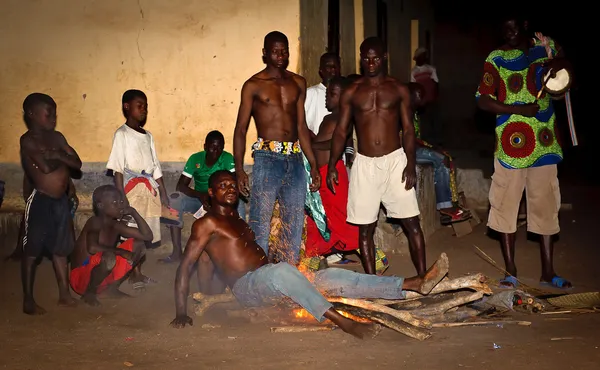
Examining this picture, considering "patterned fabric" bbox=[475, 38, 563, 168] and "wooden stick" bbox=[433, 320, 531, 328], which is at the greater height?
"patterned fabric" bbox=[475, 38, 563, 168]

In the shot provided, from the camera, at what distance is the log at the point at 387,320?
5.00 m

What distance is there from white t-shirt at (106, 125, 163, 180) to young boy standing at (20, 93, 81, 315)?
0.64m

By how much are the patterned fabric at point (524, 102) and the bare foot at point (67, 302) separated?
369 centimetres

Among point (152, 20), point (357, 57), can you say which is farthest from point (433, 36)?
point (152, 20)

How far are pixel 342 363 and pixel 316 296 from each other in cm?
62

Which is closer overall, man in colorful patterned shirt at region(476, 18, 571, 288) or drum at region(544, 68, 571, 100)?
drum at region(544, 68, 571, 100)

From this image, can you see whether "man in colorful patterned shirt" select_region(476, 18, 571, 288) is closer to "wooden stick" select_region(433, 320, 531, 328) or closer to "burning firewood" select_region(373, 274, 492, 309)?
"wooden stick" select_region(433, 320, 531, 328)

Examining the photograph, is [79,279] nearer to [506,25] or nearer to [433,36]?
[506,25]

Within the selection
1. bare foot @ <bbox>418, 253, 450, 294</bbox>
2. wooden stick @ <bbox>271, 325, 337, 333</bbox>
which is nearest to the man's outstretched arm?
wooden stick @ <bbox>271, 325, 337, 333</bbox>

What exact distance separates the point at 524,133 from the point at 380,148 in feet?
4.03

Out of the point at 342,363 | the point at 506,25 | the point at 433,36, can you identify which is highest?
the point at 433,36

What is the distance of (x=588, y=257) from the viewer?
7703 millimetres

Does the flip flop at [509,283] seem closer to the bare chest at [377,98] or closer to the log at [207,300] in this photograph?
the bare chest at [377,98]

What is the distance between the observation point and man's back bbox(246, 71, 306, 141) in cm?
638
